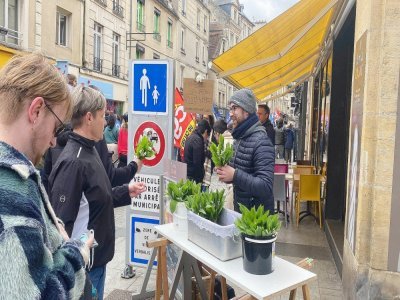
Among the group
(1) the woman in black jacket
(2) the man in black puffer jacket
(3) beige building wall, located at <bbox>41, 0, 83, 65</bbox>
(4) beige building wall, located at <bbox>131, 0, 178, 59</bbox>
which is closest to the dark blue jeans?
(1) the woman in black jacket

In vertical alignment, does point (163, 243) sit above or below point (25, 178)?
below

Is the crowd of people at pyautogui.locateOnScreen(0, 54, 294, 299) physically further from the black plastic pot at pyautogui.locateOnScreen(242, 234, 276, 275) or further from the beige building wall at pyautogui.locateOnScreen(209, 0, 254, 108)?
the beige building wall at pyautogui.locateOnScreen(209, 0, 254, 108)

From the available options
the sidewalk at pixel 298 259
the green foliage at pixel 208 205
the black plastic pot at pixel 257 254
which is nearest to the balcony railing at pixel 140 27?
the sidewalk at pixel 298 259

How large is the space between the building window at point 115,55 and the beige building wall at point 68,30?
350 cm

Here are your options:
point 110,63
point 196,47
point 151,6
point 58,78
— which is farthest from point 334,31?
point 196,47

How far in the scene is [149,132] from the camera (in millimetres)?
4098

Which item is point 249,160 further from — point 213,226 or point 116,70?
point 116,70

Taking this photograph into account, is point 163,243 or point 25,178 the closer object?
point 25,178

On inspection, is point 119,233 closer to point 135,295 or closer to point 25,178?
point 135,295

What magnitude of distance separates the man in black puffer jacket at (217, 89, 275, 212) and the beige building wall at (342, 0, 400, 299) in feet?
2.48

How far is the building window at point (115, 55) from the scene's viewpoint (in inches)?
788

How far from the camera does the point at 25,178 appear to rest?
1043 millimetres

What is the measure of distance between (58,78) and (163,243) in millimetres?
1834

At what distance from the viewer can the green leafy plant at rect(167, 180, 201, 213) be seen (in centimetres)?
279
